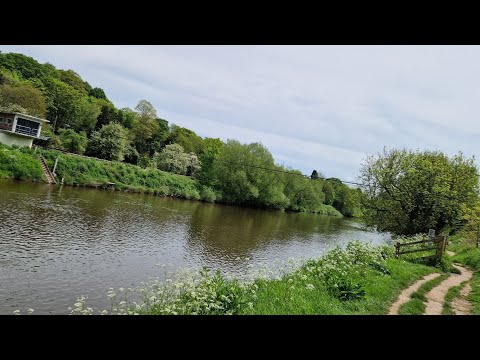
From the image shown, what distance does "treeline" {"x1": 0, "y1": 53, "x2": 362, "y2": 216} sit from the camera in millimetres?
47344

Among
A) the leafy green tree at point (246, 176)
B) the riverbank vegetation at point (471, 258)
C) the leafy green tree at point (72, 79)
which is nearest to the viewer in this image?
the riverbank vegetation at point (471, 258)

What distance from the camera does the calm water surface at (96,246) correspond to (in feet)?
36.7

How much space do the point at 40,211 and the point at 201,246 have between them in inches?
392

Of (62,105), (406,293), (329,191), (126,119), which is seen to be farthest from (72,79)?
(406,293)

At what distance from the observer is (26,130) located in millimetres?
39531

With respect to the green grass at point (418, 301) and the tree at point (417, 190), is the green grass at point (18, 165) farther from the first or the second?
the green grass at point (418, 301)

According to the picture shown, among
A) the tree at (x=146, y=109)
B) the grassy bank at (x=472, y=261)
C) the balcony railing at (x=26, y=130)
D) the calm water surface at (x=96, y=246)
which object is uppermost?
the tree at (x=146, y=109)

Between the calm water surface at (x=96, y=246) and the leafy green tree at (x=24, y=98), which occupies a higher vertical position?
the leafy green tree at (x=24, y=98)

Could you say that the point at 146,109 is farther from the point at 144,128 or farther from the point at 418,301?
the point at 418,301

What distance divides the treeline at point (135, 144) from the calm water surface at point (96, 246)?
17.5 metres

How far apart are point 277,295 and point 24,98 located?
161 feet

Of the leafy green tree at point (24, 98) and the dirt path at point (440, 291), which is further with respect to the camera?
the leafy green tree at point (24, 98)

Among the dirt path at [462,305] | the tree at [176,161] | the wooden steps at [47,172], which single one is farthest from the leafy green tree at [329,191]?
the dirt path at [462,305]
